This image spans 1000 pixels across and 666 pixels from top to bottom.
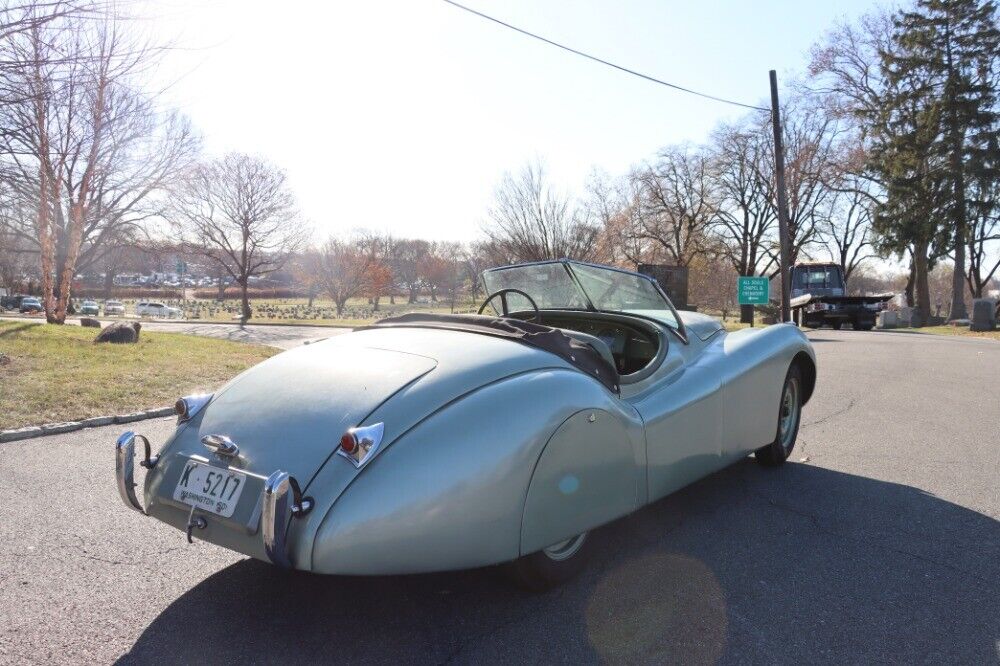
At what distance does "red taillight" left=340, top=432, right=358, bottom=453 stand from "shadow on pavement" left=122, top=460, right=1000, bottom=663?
0.66 meters

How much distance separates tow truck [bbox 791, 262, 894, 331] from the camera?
24.2 m

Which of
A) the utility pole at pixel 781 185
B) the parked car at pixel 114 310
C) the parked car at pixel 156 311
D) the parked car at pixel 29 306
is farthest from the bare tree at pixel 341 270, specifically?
the utility pole at pixel 781 185

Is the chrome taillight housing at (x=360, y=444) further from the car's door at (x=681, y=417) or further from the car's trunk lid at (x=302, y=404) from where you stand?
the car's door at (x=681, y=417)

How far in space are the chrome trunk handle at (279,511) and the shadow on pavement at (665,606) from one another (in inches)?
14.4

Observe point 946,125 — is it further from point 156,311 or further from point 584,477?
point 156,311

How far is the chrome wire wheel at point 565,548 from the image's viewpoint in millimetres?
2568

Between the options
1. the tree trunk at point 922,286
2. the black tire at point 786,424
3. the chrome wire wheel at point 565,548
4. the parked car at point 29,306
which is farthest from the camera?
the parked car at point 29,306

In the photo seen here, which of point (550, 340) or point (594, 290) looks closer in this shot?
point (550, 340)

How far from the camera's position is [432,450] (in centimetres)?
219

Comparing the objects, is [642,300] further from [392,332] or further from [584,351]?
[392,332]

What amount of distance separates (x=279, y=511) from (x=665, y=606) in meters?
1.46

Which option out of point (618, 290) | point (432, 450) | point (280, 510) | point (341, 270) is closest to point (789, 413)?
point (618, 290)

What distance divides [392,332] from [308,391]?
0.71 m

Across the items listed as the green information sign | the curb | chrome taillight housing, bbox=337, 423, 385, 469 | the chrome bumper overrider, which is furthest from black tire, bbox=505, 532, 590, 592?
the green information sign
